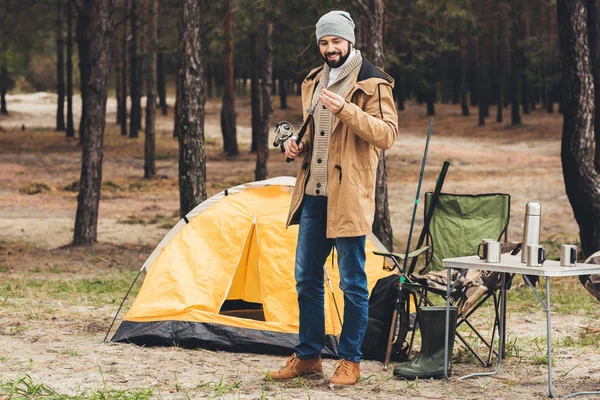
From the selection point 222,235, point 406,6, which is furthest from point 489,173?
point 222,235

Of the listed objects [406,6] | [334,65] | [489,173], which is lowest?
[489,173]

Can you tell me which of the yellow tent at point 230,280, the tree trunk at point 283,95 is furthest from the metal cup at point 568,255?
the tree trunk at point 283,95

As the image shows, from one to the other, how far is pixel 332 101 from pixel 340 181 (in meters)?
0.47

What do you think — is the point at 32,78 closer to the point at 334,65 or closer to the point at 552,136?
the point at 552,136

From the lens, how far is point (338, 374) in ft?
17.0

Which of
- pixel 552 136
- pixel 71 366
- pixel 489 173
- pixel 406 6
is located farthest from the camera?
pixel 552 136

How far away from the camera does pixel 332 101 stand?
479 cm

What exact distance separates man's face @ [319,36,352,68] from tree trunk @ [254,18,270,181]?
13.4 meters

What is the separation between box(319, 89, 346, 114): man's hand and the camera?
15.7ft

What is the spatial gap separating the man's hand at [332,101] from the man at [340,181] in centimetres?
9

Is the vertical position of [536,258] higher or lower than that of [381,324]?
higher

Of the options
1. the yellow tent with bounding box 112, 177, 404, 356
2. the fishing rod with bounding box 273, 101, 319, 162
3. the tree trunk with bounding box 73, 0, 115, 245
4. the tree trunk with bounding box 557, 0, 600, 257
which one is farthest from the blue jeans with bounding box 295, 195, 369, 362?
the tree trunk with bounding box 73, 0, 115, 245

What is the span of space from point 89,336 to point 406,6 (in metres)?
14.1

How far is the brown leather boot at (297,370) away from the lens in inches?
210
